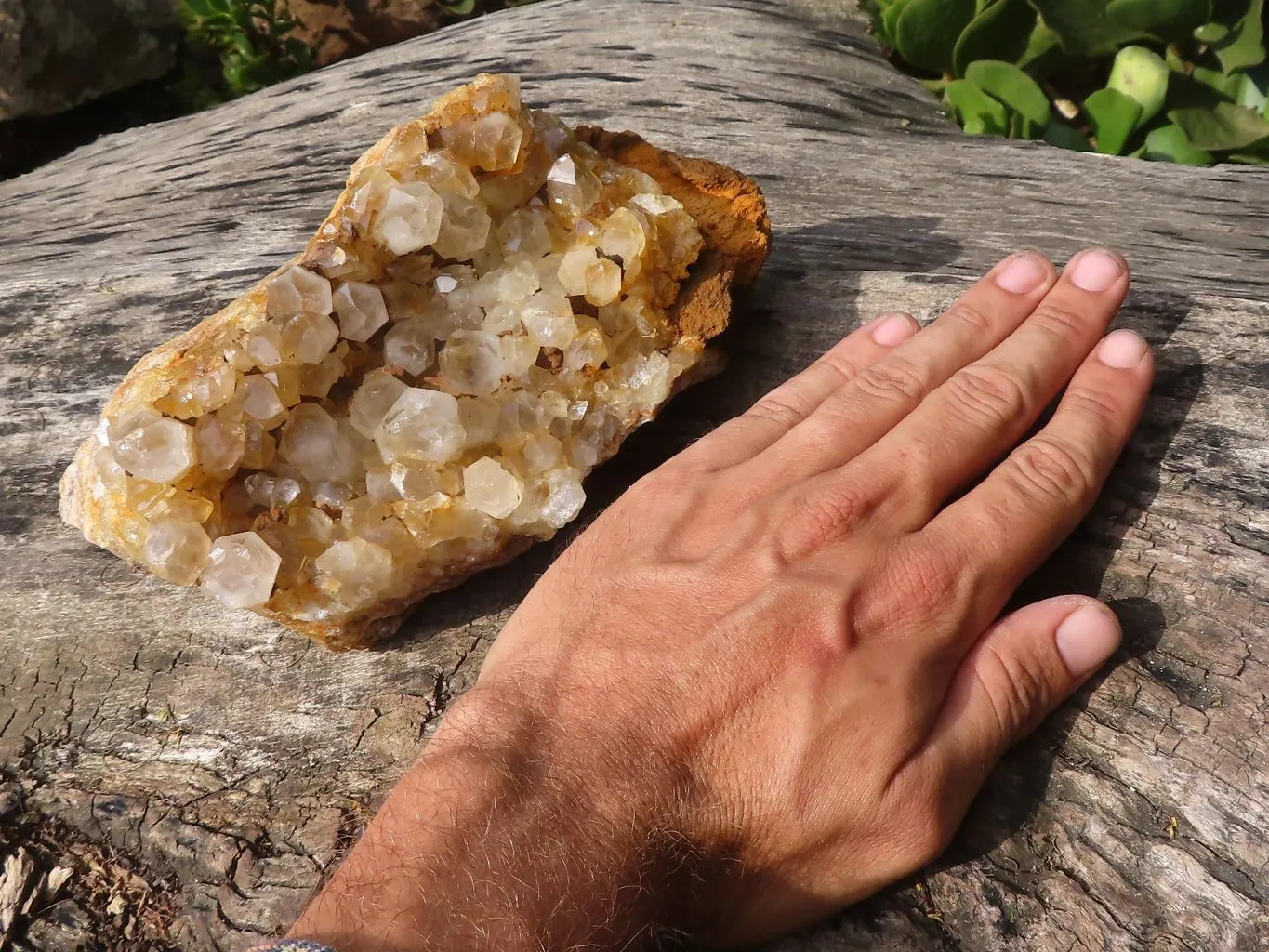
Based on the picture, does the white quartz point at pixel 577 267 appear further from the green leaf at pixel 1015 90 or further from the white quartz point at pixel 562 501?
the green leaf at pixel 1015 90

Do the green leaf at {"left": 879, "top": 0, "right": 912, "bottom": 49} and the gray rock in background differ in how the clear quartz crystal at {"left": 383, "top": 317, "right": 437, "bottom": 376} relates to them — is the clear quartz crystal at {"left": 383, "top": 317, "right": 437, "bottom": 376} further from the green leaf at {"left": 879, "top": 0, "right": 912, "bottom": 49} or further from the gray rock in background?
the gray rock in background

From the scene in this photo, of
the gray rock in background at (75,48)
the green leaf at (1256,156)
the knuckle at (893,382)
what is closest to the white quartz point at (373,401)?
the knuckle at (893,382)

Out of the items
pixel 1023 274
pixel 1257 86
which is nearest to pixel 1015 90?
pixel 1257 86

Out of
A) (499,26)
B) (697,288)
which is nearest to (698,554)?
(697,288)

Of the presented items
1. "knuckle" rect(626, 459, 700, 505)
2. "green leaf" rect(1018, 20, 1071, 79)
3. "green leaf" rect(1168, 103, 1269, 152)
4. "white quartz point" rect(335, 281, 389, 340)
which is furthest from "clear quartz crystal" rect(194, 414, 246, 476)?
"green leaf" rect(1168, 103, 1269, 152)

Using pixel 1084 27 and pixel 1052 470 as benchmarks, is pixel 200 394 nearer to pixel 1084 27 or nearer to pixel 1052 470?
pixel 1052 470

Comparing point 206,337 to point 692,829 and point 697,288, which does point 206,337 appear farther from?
point 692,829
